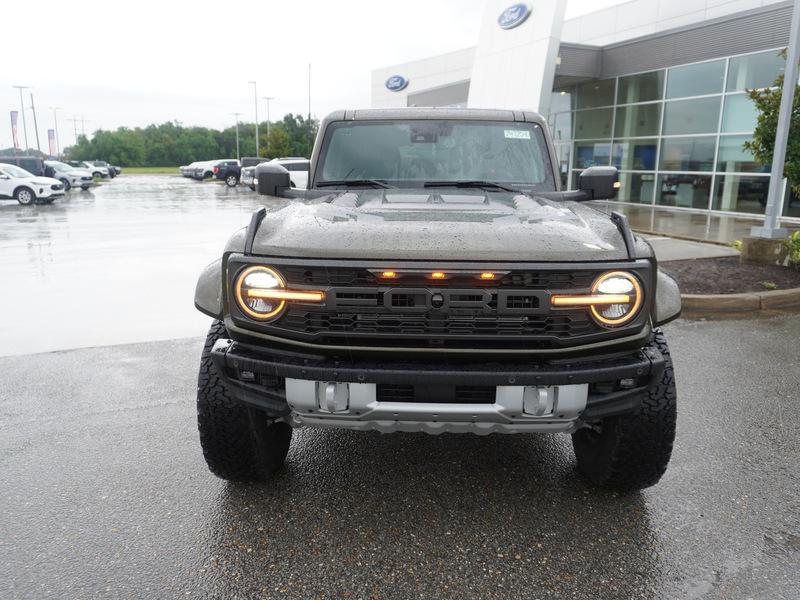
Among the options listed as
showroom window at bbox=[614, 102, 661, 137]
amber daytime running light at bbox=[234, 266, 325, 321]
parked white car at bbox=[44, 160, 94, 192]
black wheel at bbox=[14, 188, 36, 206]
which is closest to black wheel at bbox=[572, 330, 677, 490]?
amber daytime running light at bbox=[234, 266, 325, 321]

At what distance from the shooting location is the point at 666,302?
2705 millimetres

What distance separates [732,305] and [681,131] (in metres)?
13.9

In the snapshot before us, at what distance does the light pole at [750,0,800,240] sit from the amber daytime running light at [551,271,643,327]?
700cm

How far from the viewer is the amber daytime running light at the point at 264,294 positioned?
2396 millimetres

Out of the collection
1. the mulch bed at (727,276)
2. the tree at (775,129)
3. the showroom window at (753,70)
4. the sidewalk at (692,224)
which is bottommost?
the mulch bed at (727,276)

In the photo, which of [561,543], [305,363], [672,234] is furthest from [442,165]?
[672,234]

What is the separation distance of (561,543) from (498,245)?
1.29 meters

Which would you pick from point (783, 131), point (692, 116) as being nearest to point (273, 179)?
point (783, 131)

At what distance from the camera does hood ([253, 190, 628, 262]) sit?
93.0 inches

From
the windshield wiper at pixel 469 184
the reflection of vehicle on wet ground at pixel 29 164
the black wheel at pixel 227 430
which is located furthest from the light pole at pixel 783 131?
the reflection of vehicle on wet ground at pixel 29 164

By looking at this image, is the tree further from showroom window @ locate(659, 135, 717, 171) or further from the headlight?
showroom window @ locate(659, 135, 717, 171)

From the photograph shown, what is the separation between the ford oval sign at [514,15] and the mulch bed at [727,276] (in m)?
14.1

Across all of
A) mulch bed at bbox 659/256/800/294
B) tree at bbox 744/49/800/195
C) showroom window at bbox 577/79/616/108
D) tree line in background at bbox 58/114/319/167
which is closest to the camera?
mulch bed at bbox 659/256/800/294

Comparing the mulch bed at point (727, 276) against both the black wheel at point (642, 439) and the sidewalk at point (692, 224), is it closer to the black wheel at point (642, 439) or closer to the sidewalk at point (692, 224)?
the sidewalk at point (692, 224)
